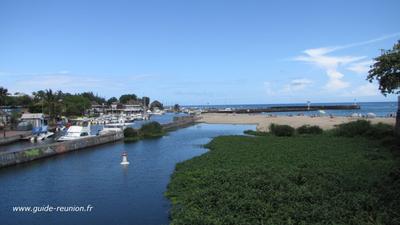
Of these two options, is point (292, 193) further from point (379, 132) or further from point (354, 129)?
point (354, 129)

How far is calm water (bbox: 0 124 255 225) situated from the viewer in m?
21.7

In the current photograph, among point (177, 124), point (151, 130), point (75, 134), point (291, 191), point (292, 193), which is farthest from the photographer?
point (177, 124)

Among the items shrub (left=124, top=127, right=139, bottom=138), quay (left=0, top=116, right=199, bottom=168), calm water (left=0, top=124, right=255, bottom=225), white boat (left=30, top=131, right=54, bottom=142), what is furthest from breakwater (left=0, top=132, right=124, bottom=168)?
white boat (left=30, top=131, right=54, bottom=142)

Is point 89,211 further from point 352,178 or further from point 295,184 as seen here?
point 352,178

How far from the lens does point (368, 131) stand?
5319 centimetres

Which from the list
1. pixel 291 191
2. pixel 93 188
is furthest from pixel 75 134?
pixel 291 191

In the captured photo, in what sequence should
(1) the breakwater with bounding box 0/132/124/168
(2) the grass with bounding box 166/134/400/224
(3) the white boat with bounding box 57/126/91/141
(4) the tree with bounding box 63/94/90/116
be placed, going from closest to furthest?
(2) the grass with bounding box 166/134/400/224 < (1) the breakwater with bounding box 0/132/124/168 < (3) the white boat with bounding box 57/126/91/141 < (4) the tree with bounding box 63/94/90/116

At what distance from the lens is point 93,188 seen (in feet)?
95.2

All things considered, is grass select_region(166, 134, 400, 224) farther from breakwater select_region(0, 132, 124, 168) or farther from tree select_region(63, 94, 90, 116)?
tree select_region(63, 94, 90, 116)

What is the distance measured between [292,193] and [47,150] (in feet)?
113

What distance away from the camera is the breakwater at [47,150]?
39.6m

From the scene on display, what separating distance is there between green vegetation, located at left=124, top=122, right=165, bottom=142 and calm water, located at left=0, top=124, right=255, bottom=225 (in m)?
21.7

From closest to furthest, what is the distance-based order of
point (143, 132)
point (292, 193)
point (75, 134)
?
1. point (292, 193)
2. point (75, 134)
3. point (143, 132)

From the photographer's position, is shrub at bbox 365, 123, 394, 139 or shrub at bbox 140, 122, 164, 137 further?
shrub at bbox 140, 122, 164, 137
